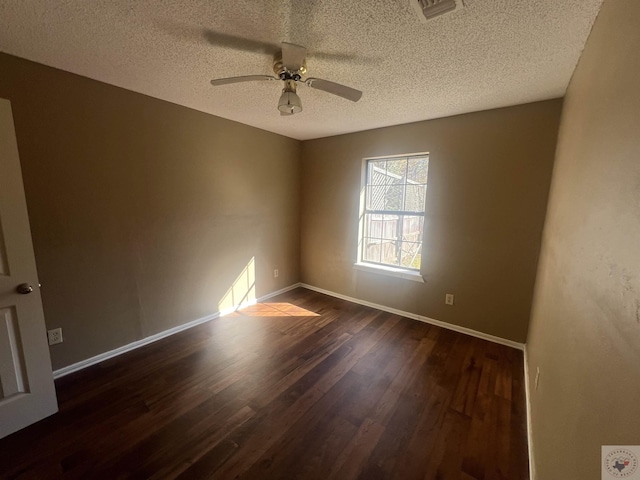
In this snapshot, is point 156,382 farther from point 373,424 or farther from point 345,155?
point 345,155

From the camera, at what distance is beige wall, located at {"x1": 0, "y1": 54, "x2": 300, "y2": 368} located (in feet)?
6.14

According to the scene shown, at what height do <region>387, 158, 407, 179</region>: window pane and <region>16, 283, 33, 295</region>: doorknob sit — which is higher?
<region>387, 158, 407, 179</region>: window pane

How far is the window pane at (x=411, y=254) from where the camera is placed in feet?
10.5

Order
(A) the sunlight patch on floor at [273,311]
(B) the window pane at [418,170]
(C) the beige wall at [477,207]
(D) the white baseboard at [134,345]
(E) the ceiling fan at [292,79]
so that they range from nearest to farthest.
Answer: (E) the ceiling fan at [292,79] < (D) the white baseboard at [134,345] < (C) the beige wall at [477,207] < (B) the window pane at [418,170] < (A) the sunlight patch on floor at [273,311]

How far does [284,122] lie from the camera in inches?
120

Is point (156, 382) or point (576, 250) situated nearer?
point (576, 250)

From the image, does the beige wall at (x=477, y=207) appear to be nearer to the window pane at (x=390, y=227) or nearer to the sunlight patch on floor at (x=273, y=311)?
the window pane at (x=390, y=227)

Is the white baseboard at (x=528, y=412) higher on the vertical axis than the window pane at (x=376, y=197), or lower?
lower

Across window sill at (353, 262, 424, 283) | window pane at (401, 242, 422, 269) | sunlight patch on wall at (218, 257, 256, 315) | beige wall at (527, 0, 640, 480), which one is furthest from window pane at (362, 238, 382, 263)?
beige wall at (527, 0, 640, 480)

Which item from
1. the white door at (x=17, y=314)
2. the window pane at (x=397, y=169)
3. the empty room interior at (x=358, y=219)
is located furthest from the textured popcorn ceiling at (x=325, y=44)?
the window pane at (x=397, y=169)

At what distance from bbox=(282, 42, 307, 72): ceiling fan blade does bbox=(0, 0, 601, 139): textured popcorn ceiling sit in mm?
64

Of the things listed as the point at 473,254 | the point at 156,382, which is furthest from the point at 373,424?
the point at 473,254

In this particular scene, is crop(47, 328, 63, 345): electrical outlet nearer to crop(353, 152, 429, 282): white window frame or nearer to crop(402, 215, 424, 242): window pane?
crop(353, 152, 429, 282): white window frame

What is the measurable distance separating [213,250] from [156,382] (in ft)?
4.65
